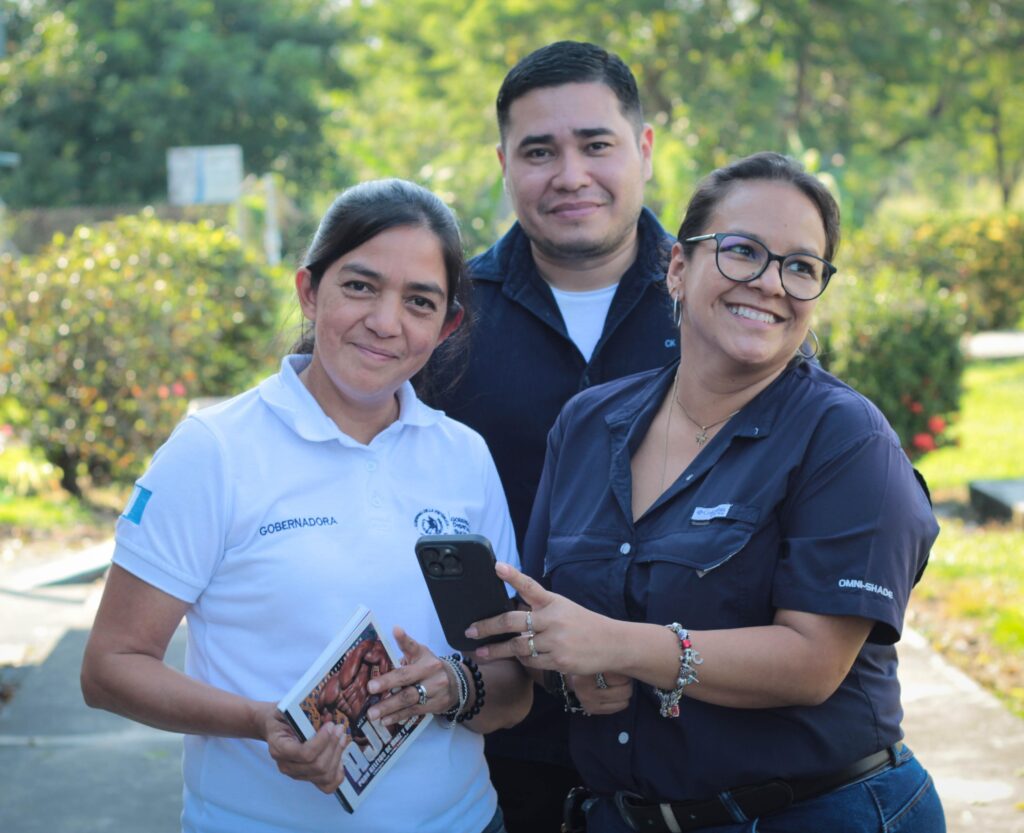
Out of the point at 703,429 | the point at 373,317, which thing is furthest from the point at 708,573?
the point at 373,317

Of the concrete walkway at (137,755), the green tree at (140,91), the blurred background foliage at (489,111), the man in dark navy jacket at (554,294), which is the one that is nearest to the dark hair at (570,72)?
the man in dark navy jacket at (554,294)

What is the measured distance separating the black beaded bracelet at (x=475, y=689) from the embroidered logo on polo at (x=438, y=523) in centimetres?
27

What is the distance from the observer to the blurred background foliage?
1166 cm

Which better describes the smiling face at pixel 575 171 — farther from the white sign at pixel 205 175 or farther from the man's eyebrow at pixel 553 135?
the white sign at pixel 205 175

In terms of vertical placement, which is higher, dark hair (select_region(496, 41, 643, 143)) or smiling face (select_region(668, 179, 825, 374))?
dark hair (select_region(496, 41, 643, 143))

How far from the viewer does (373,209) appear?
8.90 feet

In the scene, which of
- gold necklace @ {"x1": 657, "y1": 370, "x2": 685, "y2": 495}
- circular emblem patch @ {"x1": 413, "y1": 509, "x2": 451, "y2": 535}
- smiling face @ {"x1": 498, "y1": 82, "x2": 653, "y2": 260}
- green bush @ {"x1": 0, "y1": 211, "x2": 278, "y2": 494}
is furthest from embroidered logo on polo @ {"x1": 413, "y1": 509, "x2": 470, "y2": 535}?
green bush @ {"x1": 0, "y1": 211, "x2": 278, "y2": 494}

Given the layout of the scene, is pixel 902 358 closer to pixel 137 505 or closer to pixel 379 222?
pixel 379 222

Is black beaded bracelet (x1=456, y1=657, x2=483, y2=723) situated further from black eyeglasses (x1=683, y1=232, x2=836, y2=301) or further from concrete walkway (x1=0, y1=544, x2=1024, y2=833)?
concrete walkway (x1=0, y1=544, x2=1024, y2=833)

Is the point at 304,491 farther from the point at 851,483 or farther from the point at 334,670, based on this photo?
the point at 851,483

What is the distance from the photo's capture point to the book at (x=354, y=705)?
2312 mm

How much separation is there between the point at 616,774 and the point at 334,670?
61cm

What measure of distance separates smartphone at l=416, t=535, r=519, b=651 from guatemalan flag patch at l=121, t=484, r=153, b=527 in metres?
0.55

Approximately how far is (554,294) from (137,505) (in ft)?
5.02
